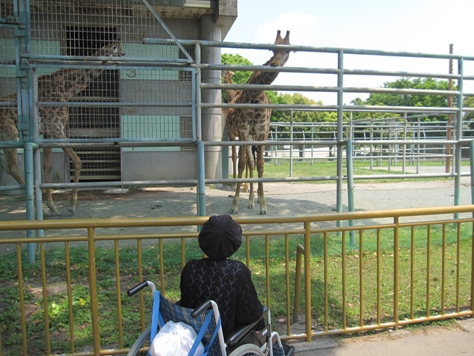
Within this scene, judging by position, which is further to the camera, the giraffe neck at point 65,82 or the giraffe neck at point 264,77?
the giraffe neck at point 264,77

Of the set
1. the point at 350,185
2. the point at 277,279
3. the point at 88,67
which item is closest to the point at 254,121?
the point at 350,185

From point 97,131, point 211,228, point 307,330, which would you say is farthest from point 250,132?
point 211,228

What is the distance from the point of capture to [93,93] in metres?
6.62

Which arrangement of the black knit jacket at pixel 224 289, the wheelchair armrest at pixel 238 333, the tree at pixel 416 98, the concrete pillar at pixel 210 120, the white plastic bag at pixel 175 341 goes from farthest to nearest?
1. the tree at pixel 416 98
2. the concrete pillar at pixel 210 120
3. the black knit jacket at pixel 224 289
4. the wheelchair armrest at pixel 238 333
5. the white plastic bag at pixel 175 341

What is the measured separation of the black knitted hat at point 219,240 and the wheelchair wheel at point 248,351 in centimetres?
46

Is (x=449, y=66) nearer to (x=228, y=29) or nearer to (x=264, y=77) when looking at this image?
(x=228, y=29)

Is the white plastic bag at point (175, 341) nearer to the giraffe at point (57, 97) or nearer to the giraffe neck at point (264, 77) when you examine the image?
the giraffe at point (57, 97)

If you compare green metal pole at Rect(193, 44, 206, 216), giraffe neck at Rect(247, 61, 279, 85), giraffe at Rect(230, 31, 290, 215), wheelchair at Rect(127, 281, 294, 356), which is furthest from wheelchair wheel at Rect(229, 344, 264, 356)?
giraffe neck at Rect(247, 61, 279, 85)

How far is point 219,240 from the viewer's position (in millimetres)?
2207

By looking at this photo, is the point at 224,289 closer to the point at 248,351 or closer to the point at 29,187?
the point at 248,351

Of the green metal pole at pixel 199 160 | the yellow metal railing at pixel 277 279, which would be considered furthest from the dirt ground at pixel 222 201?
the green metal pole at pixel 199 160

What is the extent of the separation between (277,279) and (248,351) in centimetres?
211

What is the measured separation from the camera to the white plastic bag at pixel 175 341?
70.9 inches

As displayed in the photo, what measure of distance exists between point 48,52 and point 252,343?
426 cm
